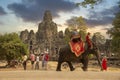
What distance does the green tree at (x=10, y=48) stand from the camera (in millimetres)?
43200

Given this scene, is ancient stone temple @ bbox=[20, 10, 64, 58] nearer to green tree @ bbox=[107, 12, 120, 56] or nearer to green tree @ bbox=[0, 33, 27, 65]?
green tree @ bbox=[107, 12, 120, 56]

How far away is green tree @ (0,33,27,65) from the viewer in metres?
43.2

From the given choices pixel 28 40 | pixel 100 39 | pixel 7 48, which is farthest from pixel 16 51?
pixel 28 40

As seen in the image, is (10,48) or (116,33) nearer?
(10,48)

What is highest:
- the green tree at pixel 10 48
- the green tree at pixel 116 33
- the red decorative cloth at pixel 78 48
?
the green tree at pixel 116 33

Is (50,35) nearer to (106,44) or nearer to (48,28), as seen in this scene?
(48,28)

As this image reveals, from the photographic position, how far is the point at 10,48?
142ft

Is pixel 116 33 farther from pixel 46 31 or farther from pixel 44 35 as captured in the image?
pixel 44 35

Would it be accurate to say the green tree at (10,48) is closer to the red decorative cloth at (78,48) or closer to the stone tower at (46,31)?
the red decorative cloth at (78,48)

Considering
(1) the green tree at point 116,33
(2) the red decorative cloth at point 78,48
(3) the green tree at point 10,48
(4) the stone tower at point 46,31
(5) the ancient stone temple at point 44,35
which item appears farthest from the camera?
(4) the stone tower at point 46,31

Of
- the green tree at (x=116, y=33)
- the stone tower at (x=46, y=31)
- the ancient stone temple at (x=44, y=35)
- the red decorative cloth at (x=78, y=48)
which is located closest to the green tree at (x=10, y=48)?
the green tree at (x=116, y=33)

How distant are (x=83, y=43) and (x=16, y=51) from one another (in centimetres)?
2398

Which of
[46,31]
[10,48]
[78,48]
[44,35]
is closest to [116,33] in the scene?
[10,48]

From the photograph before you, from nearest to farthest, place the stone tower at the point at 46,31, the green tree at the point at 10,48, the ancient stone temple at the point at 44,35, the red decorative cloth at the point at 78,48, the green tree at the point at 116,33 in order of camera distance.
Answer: the red decorative cloth at the point at 78,48 < the green tree at the point at 10,48 < the green tree at the point at 116,33 < the ancient stone temple at the point at 44,35 < the stone tower at the point at 46,31
